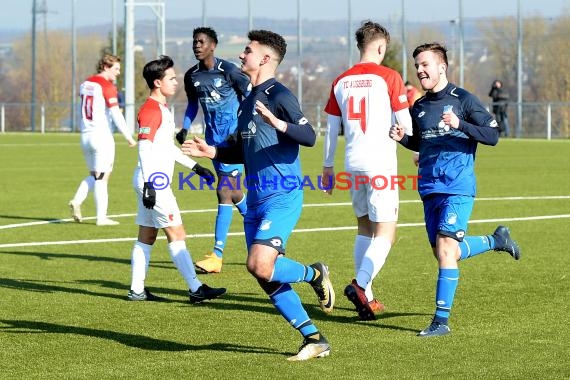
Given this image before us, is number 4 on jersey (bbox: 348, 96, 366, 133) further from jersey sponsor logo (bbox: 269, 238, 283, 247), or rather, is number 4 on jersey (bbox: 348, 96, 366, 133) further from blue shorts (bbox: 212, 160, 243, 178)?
blue shorts (bbox: 212, 160, 243, 178)

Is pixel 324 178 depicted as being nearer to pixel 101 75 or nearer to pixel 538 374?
pixel 538 374

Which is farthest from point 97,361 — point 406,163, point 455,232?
point 406,163

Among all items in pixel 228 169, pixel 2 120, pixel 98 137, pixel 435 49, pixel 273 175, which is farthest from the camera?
pixel 2 120

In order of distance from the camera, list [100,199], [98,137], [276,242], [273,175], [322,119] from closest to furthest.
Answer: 1. [276,242]
2. [273,175]
3. [100,199]
4. [98,137]
5. [322,119]

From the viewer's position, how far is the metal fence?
54722 mm

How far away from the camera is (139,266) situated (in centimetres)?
1105

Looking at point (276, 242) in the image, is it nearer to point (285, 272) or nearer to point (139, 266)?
point (285, 272)

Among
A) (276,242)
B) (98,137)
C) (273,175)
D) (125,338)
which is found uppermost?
(98,137)

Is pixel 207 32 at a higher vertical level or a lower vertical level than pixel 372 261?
higher

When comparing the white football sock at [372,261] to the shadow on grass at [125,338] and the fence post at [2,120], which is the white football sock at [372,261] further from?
the fence post at [2,120]

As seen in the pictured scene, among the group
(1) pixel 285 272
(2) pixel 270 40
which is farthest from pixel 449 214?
(2) pixel 270 40

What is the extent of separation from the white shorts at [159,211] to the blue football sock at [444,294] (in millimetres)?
2818

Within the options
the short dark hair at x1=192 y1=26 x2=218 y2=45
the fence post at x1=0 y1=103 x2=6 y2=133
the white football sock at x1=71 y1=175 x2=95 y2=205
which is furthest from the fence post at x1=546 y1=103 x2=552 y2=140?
the short dark hair at x1=192 y1=26 x2=218 y2=45

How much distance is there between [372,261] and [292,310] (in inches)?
69.2
